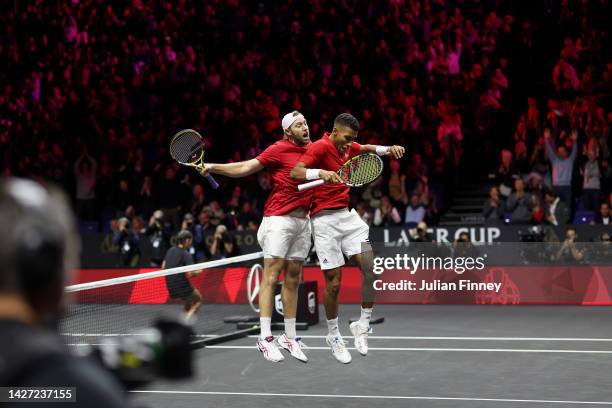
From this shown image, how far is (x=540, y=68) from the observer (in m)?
21.6

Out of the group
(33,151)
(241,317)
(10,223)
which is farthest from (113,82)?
(10,223)

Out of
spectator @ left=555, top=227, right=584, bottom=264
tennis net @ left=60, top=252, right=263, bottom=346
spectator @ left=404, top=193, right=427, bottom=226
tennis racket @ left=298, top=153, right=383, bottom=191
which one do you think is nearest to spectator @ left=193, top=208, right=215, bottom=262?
tennis net @ left=60, top=252, right=263, bottom=346

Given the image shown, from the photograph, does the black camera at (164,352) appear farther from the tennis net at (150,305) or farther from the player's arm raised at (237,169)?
the tennis net at (150,305)

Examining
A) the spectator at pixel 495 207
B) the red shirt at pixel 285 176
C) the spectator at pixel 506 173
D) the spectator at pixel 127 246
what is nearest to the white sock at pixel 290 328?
the red shirt at pixel 285 176

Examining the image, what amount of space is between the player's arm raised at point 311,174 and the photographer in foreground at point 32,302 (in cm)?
735

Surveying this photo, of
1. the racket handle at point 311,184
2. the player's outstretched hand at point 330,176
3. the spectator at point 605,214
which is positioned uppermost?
the player's outstretched hand at point 330,176

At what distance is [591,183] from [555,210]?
0.99 meters

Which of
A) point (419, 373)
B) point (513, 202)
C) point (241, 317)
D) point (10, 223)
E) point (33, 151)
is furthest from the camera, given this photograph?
point (33, 151)

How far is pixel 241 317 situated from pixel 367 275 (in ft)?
12.3

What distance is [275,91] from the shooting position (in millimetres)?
22594

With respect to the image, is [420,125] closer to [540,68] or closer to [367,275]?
[540,68]

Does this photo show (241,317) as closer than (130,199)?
Yes

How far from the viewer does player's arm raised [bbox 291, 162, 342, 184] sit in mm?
9023

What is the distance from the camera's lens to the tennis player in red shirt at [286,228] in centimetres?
1007
